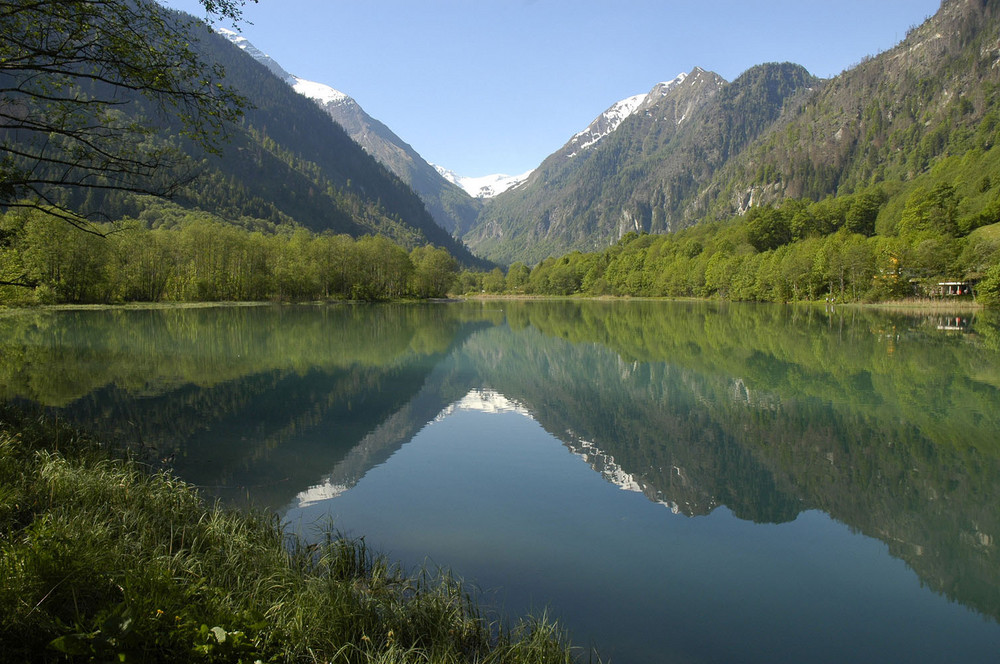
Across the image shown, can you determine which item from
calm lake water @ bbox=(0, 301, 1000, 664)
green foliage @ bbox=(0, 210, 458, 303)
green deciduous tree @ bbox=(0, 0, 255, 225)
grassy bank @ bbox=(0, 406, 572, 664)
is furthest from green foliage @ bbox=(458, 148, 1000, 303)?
green deciduous tree @ bbox=(0, 0, 255, 225)

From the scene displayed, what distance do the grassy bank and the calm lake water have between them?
4.00ft

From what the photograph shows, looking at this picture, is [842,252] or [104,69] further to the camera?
[842,252]

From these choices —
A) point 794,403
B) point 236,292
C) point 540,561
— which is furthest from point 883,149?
point 540,561

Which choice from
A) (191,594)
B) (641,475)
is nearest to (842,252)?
(641,475)

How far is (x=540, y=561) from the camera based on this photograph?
7656 mm

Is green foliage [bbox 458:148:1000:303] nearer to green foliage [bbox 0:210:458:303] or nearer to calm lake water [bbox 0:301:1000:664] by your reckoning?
green foliage [bbox 0:210:458:303]

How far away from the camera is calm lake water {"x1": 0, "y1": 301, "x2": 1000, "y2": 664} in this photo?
6492mm

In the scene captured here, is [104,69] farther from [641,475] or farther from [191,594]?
[641,475]

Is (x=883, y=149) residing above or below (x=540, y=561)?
above

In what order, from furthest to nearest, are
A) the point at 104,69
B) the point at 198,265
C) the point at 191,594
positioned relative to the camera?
1. the point at 198,265
2. the point at 104,69
3. the point at 191,594

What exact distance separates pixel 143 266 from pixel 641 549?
A: 3317 inches

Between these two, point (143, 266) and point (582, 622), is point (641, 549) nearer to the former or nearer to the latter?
point (582, 622)

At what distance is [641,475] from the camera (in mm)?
11383

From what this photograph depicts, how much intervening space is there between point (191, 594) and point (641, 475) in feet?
28.7
